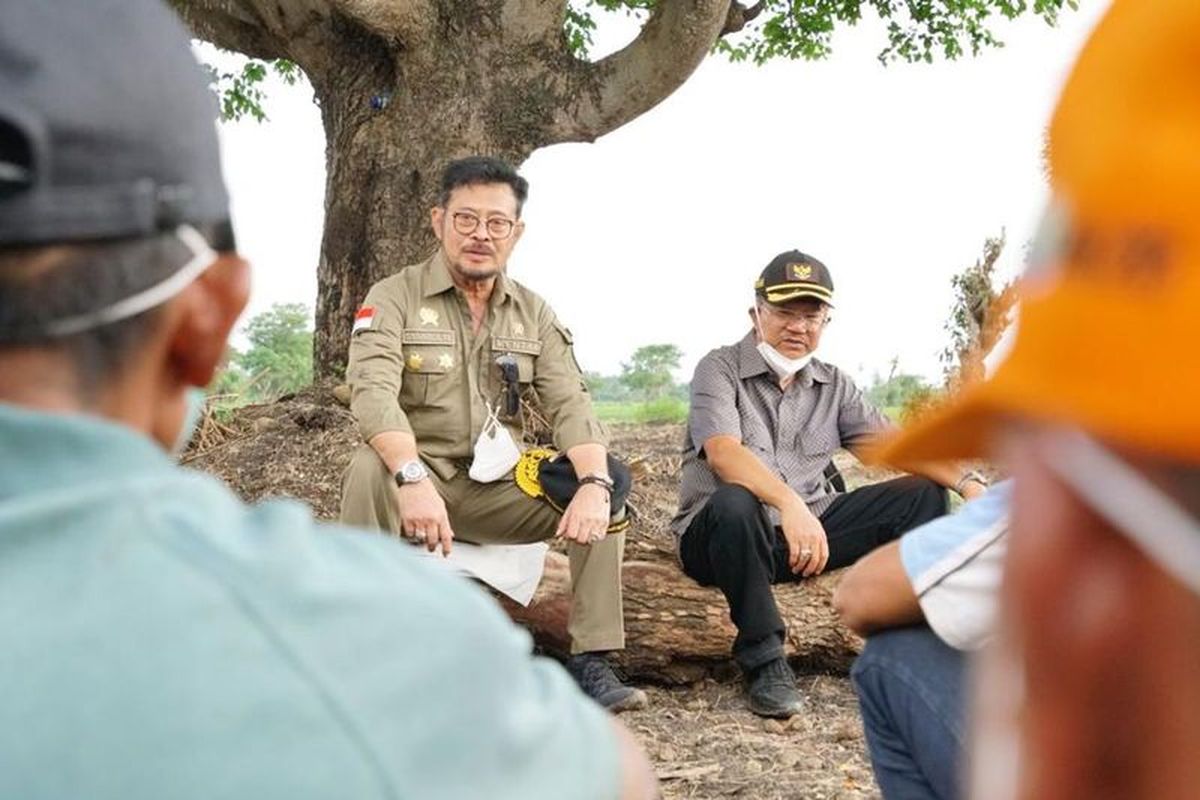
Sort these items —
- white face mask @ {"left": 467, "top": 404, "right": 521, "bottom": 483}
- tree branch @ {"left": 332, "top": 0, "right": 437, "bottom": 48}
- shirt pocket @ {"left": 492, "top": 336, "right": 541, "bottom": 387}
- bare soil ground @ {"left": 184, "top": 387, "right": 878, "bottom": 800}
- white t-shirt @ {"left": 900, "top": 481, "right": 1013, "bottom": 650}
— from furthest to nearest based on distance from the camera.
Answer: tree branch @ {"left": 332, "top": 0, "right": 437, "bottom": 48} < shirt pocket @ {"left": 492, "top": 336, "right": 541, "bottom": 387} < white face mask @ {"left": 467, "top": 404, "right": 521, "bottom": 483} < bare soil ground @ {"left": 184, "top": 387, "right": 878, "bottom": 800} < white t-shirt @ {"left": 900, "top": 481, "right": 1013, "bottom": 650}

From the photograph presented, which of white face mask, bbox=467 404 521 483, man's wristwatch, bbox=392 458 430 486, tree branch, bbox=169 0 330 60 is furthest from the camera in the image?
tree branch, bbox=169 0 330 60

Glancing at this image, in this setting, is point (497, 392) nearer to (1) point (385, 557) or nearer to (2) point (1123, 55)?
(1) point (385, 557)

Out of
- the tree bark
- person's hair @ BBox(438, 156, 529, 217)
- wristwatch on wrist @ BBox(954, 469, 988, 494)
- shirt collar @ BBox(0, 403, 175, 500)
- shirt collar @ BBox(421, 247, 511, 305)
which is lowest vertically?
wristwatch on wrist @ BBox(954, 469, 988, 494)

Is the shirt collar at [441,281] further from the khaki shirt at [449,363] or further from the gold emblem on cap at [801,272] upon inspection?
the gold emblem on cap at [801,272]

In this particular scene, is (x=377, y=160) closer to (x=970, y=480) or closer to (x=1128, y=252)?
(x=970, y=480)

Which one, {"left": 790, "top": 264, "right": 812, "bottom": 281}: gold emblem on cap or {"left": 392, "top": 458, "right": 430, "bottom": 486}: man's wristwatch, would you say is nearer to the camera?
{"left": 392, "top": 458, "right": 430, "bottom": 486}: man's wristwatch

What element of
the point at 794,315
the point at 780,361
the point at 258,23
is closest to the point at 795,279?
the point at 794,315

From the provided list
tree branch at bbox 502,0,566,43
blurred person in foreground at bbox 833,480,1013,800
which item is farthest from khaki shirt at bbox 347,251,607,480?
tree branch at bbox 502,0,566,43

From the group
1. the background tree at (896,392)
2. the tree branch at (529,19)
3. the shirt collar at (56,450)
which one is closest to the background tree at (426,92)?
the tree branch at (529,19)

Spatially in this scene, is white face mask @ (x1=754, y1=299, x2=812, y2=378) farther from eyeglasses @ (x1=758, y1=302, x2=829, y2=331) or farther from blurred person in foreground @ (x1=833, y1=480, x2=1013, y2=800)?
blurred person in foreground @ (x1=833, y1=480, x2=1013, y2=800)

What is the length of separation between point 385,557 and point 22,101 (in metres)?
0.42

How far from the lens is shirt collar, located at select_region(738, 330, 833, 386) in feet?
16.6

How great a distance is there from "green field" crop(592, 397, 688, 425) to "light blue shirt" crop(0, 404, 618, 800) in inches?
435

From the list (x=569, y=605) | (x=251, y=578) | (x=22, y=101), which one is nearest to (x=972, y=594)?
(x=251, y=578)
